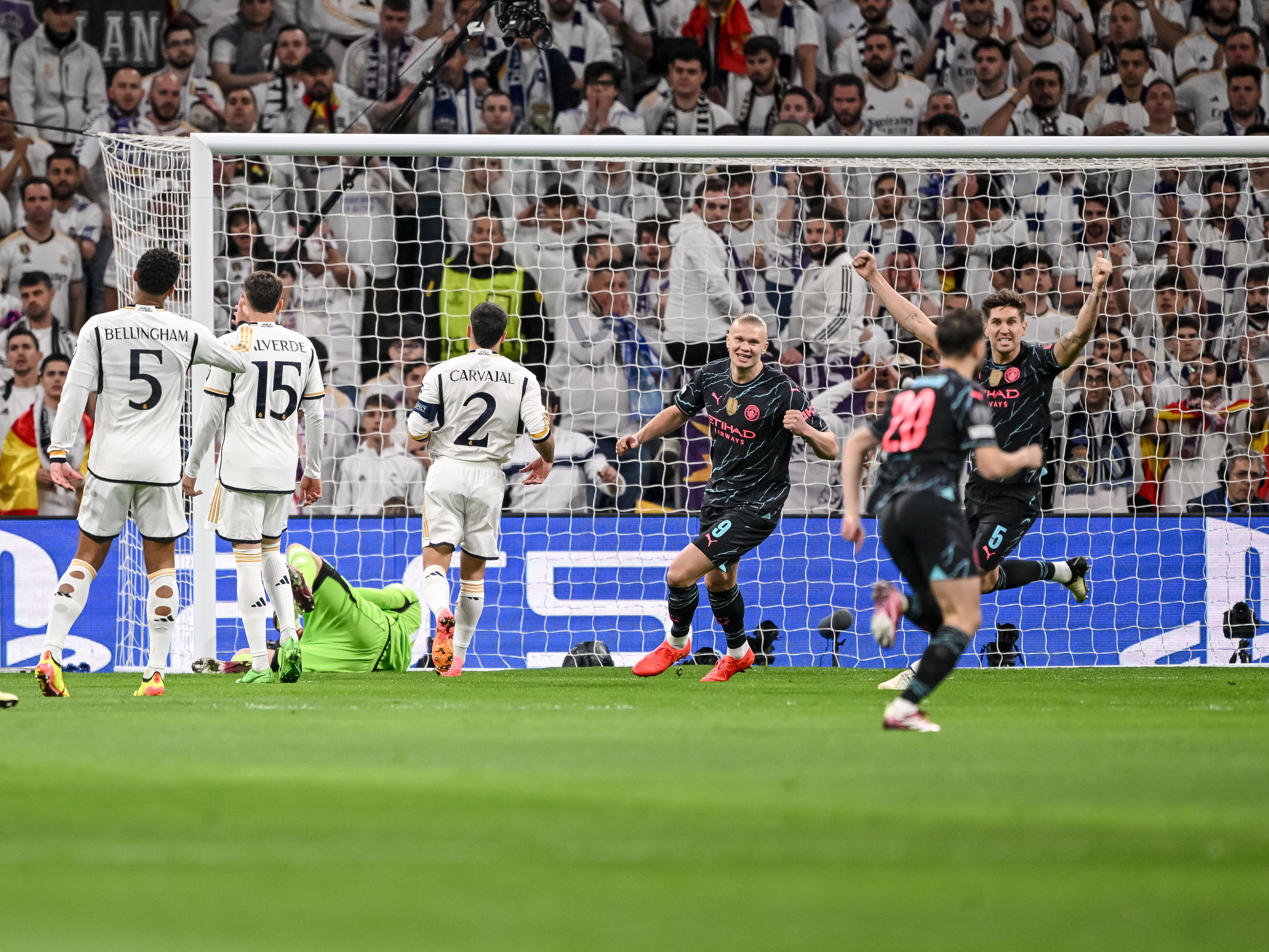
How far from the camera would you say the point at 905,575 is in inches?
245

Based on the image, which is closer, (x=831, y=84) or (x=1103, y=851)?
(x=1103, y=851)

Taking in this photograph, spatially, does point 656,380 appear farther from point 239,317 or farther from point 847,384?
point 239,317

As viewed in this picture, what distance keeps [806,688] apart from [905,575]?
252 centimetres

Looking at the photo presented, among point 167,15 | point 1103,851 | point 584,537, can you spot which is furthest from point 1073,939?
point 167,15

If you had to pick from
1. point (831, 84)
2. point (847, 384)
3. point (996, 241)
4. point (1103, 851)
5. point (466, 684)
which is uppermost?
point (831, 84)

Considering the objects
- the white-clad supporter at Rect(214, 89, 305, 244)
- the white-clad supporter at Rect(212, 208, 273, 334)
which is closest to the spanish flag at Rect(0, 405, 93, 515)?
the white-clad supporter at Rect(212, 208, 273, 334)

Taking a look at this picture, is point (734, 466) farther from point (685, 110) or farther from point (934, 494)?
point (685, 110)

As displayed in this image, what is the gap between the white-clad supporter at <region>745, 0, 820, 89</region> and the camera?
14250mm

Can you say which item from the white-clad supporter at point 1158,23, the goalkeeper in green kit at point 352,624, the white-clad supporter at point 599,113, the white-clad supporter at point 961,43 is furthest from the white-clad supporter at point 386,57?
the white-clad supporter at point 1158,23

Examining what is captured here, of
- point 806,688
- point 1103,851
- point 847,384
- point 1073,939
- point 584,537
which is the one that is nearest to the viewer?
point 1073,939

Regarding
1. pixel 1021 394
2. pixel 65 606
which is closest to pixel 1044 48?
pixel 1021 394

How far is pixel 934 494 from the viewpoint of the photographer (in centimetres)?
601

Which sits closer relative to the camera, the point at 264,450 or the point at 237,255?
the point at 264,450

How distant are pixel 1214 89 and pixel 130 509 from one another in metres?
10.4
